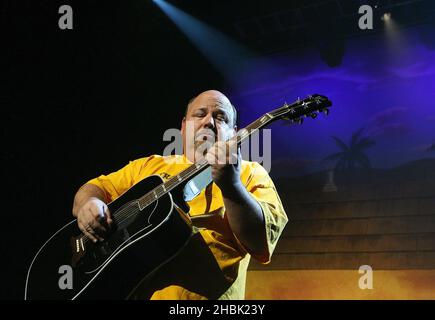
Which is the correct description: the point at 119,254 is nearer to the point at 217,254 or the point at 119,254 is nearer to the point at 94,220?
the point at 94,220

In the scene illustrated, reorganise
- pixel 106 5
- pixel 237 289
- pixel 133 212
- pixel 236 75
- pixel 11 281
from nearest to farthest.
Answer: pixel 237 289
pixel 133 212
pixel 11 281
pixel 106 5
pixel 236 75

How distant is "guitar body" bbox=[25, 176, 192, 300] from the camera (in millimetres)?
1417

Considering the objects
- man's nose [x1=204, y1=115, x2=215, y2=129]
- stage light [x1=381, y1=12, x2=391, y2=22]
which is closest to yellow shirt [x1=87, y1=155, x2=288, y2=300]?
man's nose [x1=204, y1=115, x2=215, y2=129]

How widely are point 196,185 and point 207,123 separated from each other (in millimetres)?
301

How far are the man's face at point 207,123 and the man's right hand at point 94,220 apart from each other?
1.37 ft

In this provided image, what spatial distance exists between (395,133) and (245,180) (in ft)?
10.0

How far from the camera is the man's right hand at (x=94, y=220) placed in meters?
1.55

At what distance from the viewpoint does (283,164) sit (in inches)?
170

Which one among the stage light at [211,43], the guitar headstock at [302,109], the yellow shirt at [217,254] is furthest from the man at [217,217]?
the stage light at [211,43]

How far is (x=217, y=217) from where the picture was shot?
148 centimetres

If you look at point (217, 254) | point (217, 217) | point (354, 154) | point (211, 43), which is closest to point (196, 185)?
point (217, 217)

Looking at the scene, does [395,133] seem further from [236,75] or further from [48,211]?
[48,211]

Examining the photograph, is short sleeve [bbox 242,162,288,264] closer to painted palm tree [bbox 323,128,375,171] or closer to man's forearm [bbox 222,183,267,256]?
man's forearm [bbox 222,183,267,256]

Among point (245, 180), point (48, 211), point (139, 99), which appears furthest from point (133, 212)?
point (139, 99)
